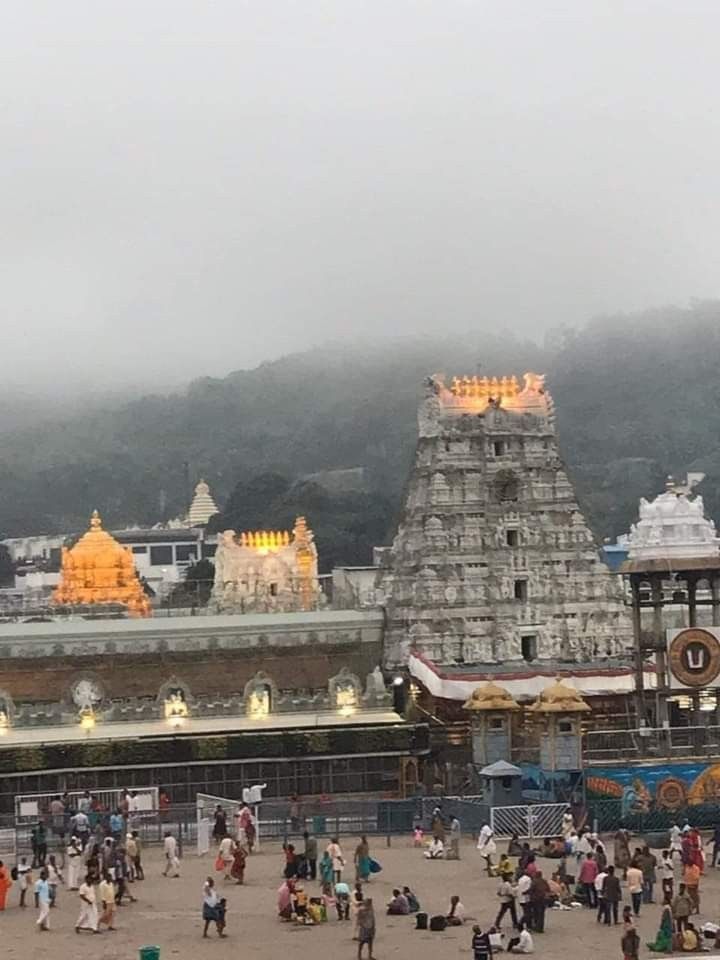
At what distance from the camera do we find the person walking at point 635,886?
33000 mm

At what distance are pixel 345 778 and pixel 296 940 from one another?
19359 millimetres

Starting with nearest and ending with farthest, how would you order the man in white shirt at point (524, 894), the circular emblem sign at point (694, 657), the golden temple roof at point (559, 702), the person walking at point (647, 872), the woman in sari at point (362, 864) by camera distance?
the man in white shirt at point (524, 894), the person walking at point (647, 872), the woman in sari at point (362, 864), the golden temple roof at point (559, 702), the circular emblem sign at point (694, 657)

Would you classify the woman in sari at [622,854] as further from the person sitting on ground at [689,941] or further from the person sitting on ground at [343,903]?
the person sitting on ground at [689,941]

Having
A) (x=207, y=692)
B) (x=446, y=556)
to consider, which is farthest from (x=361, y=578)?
(x=207, y=692)

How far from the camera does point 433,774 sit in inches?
2056

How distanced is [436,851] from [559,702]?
7039mm

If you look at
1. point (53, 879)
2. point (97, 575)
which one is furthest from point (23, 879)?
point (97, 575)

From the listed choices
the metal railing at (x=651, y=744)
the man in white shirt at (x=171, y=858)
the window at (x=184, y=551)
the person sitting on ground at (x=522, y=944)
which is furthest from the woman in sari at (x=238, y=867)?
the window at (x=184, y=551)

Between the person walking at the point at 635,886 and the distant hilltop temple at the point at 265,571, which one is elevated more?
the distant hilltop temple at the point at 265,571

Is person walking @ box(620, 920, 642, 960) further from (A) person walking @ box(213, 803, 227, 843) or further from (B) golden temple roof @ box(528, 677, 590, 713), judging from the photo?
(B) golden temple roof @ box(528, 677, 590, 713)

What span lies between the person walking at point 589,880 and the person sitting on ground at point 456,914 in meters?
2.44

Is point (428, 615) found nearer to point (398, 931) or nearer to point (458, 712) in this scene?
point (458, 712)

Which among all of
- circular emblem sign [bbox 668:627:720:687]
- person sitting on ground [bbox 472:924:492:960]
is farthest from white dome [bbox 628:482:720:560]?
person sitting on ground [bbox 472:924:492:960]

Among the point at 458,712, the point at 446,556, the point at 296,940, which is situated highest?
the point at 446,556
